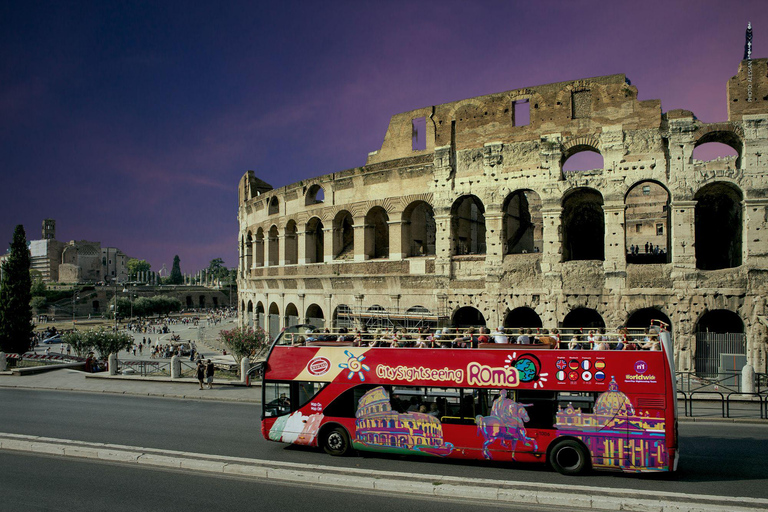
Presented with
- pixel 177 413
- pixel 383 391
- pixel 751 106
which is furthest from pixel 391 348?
pixel 751 106

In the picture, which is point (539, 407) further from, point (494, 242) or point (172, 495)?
point (494, 242)

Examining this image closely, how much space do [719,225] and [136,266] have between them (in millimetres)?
183048

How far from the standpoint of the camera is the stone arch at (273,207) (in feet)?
105

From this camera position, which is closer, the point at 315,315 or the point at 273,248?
the point at 315,315

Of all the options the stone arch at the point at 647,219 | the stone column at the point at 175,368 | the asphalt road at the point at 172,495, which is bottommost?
the stone column at the point at 175,368

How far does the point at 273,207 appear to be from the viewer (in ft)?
107

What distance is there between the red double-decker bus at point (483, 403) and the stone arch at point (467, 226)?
1296 centimetres

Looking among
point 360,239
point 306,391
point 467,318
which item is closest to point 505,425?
point 306,391

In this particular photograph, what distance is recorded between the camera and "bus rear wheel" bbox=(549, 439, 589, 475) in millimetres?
9195

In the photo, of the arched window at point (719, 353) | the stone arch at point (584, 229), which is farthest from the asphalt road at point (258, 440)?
the stone arch at point (584, 229)

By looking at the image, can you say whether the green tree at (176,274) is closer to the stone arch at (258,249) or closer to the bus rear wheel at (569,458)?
the stone arch at (258,249)

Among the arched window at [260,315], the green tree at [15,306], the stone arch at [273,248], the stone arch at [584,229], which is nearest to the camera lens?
the stone arch at [584,229]

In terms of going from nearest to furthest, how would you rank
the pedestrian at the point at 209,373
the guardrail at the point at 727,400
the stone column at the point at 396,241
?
the guardrail at the point at 727,400 → the pedestrian at the point at 209,373 → the stone column at the point at 396,241

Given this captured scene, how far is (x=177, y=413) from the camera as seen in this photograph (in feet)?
51.9
